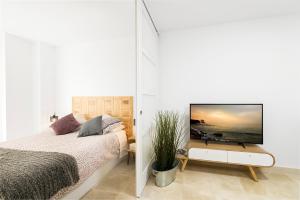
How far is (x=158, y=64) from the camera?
2984 mm

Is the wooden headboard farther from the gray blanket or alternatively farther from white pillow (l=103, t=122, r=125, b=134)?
the gray blanket

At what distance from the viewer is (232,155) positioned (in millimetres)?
2256

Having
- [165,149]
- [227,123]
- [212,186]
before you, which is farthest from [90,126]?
[227,123]

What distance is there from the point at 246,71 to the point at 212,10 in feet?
3.53

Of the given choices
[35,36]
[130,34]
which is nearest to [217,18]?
[130,34]

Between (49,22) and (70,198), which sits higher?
(49,22)

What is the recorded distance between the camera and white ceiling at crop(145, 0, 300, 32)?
210cm

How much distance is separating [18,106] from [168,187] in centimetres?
316

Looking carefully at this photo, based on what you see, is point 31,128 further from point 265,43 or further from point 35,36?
point 265,43

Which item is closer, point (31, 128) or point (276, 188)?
point (276, 188)

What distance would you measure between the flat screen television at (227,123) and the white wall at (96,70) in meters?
1.35

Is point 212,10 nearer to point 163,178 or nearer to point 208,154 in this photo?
point 208,154

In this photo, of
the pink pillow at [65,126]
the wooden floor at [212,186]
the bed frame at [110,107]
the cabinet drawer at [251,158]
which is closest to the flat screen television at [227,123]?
the cabinet drawer at [251,158]

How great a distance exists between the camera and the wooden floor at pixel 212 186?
189cm
